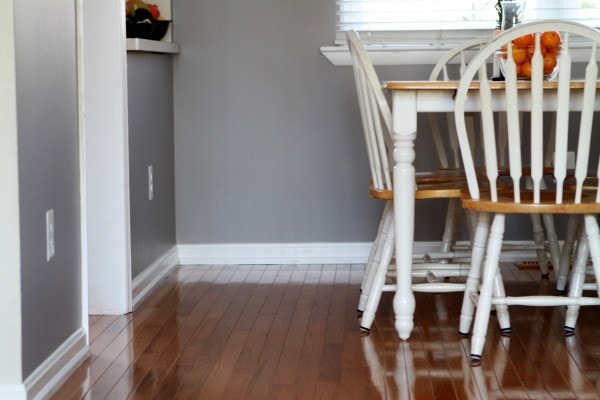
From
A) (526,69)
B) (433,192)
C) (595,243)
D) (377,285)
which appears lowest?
(377,285)

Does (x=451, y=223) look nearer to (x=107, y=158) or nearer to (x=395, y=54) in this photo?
(x=395, y=54)

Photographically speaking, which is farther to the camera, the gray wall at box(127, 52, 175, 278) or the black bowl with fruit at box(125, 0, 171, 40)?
the black bowl with fruit at box(125, 0, 171, 40)

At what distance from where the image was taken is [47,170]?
8.18 ft

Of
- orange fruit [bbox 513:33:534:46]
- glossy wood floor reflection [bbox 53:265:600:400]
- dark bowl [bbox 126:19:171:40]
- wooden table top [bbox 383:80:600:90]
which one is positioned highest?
dark bowl [bbox 126:19:171:40]

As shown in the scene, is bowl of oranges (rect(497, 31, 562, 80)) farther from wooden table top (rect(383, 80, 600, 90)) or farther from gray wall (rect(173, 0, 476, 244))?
gray wall (rect(173, 0, 476, 244))

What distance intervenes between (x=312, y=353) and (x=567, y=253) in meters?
1.19

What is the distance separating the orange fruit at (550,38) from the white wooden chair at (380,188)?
51 cm

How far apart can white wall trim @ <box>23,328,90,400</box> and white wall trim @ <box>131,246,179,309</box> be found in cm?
70

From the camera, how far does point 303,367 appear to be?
8.80ft

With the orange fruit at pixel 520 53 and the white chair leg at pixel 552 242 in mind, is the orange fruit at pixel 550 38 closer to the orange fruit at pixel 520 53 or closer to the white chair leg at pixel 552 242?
the orange fruit at pixel 520 53

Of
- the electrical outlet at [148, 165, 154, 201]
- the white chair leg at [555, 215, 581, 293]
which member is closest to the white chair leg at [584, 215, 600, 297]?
the white chair leg at [555, 215, 581, 293]

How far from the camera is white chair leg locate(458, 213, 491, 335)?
2912mm

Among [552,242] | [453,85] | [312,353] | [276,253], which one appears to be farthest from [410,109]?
[276,253]

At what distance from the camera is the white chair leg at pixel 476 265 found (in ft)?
9.55
